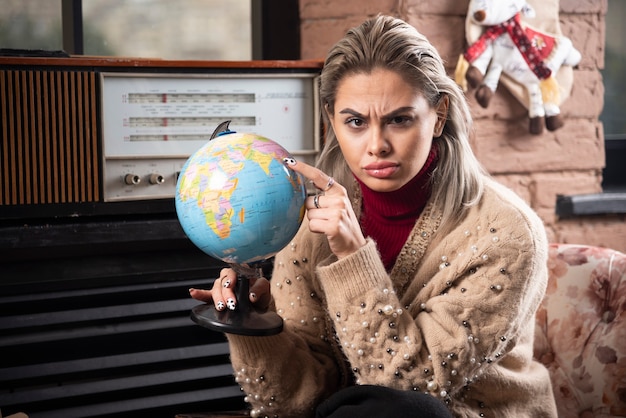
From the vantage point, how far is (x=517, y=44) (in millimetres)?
2223

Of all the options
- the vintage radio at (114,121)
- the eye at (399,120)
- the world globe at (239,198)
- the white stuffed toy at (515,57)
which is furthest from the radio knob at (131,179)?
the white stuffed toy at (515,57)

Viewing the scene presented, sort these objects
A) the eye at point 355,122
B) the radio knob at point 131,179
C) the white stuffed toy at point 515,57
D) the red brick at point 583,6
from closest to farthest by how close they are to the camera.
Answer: the eye at point 355,122, the radio knob at point 131,179, the white stuffed toy at point 515,57, the red brick at point 583,6

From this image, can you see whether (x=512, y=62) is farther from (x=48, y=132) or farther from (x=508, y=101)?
(x=48, y=132)

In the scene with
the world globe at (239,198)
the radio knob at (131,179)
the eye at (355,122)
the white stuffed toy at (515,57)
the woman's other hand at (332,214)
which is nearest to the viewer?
the world globe at (239,198)

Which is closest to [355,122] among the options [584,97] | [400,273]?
[400,273]

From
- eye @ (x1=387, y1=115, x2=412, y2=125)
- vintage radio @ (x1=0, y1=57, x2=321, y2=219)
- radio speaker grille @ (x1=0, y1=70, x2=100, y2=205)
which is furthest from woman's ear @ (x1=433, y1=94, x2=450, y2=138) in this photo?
radio speaker grille @ (x1=0, y1=70, x2=100, y2=205)

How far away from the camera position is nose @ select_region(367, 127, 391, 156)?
1.46m

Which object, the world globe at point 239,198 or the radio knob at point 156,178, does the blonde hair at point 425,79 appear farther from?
the radio knob at point 156,178

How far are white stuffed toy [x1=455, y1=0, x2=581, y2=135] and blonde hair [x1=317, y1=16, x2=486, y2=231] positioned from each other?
0.55m

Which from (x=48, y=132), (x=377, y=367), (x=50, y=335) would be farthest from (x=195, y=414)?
(x=48, y=132)

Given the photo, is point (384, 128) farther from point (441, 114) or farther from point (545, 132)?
point (545, 132)

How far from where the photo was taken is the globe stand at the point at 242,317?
4.51 feet

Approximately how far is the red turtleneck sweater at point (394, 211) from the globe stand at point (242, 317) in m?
0.29

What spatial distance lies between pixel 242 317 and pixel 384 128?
15.6 inches
